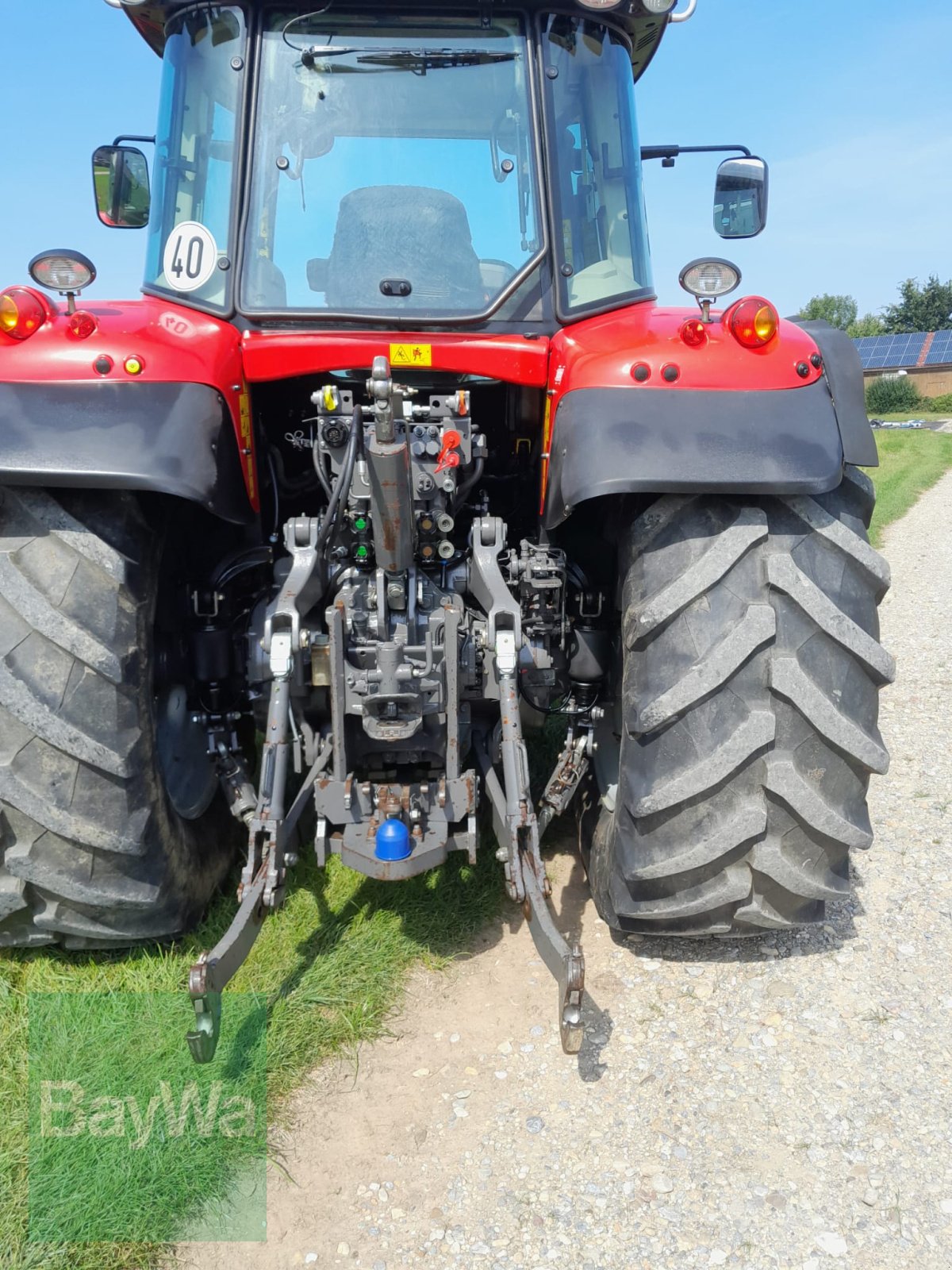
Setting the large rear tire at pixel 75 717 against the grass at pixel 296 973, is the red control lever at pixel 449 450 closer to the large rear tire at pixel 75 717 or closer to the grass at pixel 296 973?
the large rear tire at pixel 75 717

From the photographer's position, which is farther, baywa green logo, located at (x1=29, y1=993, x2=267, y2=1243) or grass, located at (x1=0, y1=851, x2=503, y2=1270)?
grass, located at (x1=0, y1=851, x2=503, y2=1270)

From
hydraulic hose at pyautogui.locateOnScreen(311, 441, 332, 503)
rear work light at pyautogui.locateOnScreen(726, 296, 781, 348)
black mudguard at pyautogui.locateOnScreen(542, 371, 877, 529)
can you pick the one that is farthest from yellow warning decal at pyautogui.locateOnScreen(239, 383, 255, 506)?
rear work light at pyautogui.locateOnScreen(726, 296, 781, 348)

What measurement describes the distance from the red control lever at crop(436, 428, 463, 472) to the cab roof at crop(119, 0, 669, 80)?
127 centimetres

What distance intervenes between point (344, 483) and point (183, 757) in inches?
41.7

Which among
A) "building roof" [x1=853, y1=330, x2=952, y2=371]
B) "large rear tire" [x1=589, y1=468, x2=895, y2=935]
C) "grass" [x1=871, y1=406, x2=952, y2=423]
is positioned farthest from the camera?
"building roof" [x1=853, y1=330, x2=952, y2=371]

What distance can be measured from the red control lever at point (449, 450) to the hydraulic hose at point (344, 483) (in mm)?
240

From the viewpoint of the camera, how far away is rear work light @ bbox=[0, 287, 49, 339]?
2.42 meters

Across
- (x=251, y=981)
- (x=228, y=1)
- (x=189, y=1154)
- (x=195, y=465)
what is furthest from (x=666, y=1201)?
(x=228, y=1)

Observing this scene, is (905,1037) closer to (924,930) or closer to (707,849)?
(924,930)

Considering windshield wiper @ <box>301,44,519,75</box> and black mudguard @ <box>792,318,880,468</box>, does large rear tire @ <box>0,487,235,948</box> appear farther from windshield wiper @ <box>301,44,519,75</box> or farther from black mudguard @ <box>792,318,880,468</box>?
black mudguard @ <box>792,318,880,468</box>

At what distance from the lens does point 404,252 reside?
2760mm

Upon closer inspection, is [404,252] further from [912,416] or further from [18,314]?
[912,416]

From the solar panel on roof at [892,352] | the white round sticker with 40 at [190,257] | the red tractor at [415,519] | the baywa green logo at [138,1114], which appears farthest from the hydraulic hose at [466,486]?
the solar panel on roof at [892,352]

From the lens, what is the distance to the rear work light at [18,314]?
2422 mm
